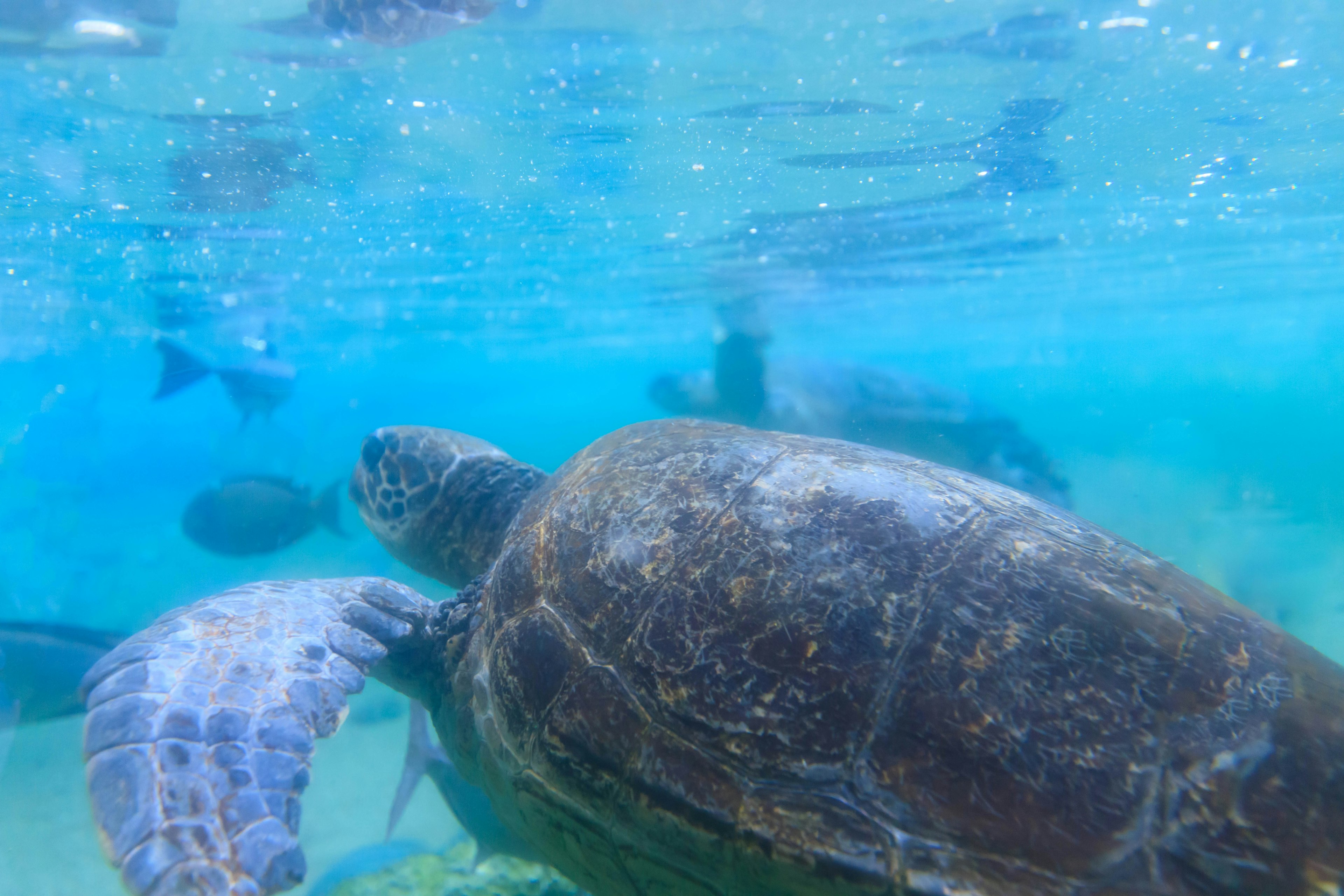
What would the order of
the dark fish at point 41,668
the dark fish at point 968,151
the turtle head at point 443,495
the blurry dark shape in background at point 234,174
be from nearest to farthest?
the turtle head at point 443,495
the dark fish at point 41,668
the blurry dark shape in background at point 234,174
the dark fish at point 968,151

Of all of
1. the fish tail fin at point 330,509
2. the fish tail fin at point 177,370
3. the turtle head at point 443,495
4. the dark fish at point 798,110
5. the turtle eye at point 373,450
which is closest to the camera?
the turtle head at point 443,495

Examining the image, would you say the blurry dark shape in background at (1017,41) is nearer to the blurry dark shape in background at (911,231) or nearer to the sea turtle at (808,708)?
the blurry dark shape in background at (911,231)

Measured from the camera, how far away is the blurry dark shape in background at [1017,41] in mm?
6023

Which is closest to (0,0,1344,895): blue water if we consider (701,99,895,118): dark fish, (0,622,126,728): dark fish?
(701,99,895,118): dark fish

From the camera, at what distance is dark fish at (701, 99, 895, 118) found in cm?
738

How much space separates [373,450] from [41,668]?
4.29 meters

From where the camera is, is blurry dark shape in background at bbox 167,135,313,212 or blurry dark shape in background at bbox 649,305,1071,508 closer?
blurry dark shape in background at bbox 167,135,313,212

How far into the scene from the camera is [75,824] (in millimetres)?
6336

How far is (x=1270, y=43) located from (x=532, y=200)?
9418mm

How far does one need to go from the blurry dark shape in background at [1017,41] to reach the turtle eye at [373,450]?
6443 millimetres

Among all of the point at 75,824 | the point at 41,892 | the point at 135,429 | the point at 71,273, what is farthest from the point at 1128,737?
the point at 135,429

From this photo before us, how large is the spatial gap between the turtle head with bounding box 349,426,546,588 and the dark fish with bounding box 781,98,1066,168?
22.7ft

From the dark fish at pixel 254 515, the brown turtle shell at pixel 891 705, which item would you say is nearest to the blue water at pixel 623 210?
the dark fish at pixel 254 515

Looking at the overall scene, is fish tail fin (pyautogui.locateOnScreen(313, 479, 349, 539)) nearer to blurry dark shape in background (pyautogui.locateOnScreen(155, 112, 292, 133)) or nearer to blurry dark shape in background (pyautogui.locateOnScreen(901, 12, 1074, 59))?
blurry dark shape in background (pyautogui.locateOnScreen(155, 112, 292, 133))
